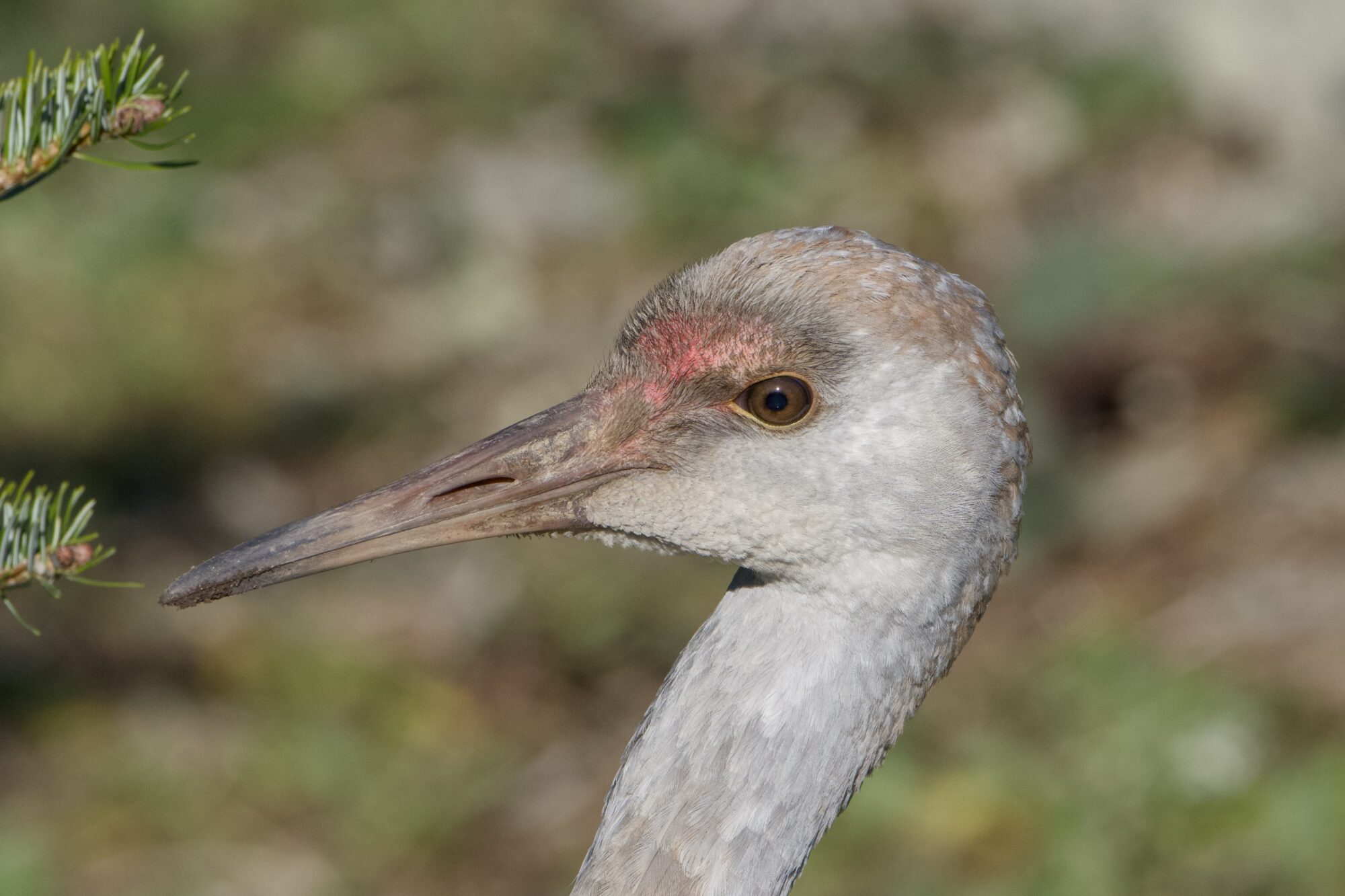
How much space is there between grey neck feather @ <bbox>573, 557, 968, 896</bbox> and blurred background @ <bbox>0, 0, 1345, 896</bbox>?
2.28 m

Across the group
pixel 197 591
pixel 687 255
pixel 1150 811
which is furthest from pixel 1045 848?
pixel 687 255

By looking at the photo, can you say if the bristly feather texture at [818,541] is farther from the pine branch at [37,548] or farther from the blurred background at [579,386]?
the blurred background at [579,386]

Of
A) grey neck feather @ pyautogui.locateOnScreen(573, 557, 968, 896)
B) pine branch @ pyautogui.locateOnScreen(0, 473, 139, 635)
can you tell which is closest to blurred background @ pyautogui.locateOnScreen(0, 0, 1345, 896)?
grey neck feather @ pyautogui.locateOnScreen(573, 557, 968, 896)

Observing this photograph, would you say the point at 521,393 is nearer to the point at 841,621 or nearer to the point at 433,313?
the point at 433,313

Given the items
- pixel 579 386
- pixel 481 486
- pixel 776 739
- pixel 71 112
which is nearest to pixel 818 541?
pixel 776 739

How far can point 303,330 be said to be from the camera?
721 cm

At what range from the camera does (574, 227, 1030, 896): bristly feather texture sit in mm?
2443

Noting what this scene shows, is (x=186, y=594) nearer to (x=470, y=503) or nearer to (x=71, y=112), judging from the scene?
(x=470, y=503)

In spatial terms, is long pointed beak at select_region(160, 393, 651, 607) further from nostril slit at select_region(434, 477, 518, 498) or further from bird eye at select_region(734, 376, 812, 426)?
bird eye at select_region(734, 376, 812, 426)

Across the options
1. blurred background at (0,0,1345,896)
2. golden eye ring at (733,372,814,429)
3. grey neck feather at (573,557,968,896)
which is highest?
golden eye ring at (733,372,814,429)

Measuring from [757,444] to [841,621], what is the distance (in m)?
0.36

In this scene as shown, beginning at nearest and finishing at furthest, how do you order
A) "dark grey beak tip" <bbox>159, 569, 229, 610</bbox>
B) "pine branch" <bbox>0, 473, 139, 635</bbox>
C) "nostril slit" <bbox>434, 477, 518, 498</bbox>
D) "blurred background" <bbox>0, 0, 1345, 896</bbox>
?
"pine branch" <bbox>0, 473, 139, 635</bbox>, "dark grey beak tip" <bbox>159, 569, 229, 610</bbox>, "nostril slit" <bbox>434, 477, 518, 498</bbox>, "blurred background" <bbox>0, 0, 1345, 896</bbox>

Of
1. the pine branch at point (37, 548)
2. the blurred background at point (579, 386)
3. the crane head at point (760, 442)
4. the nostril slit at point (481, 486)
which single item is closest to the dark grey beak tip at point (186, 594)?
the crane head at point (760, 442)

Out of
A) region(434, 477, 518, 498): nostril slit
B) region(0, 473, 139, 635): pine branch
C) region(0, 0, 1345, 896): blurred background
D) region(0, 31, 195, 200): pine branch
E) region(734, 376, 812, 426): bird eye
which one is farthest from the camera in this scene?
region(0, 0, 1345, 896): blurred background
